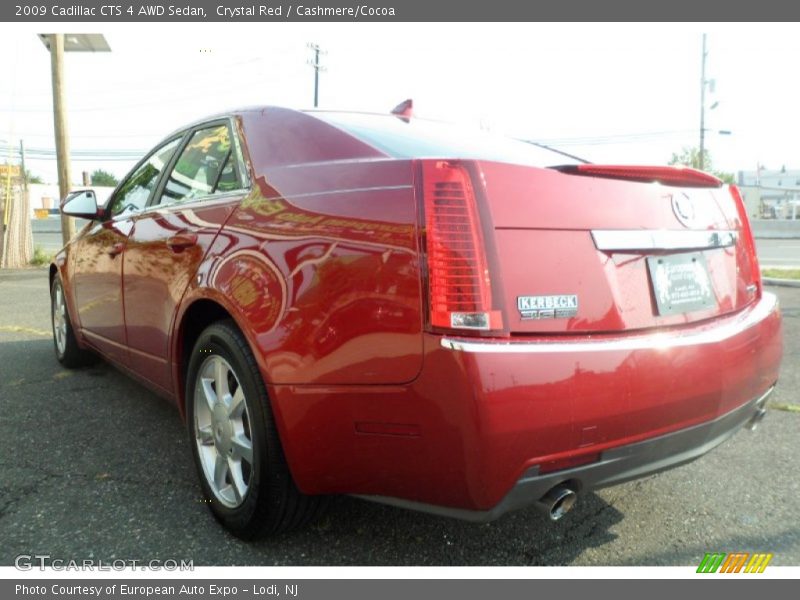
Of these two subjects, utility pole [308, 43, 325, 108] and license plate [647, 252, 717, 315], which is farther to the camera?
utility pole [308, 43, 325, 108]

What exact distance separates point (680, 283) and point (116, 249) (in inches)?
107

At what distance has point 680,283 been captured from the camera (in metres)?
2.03

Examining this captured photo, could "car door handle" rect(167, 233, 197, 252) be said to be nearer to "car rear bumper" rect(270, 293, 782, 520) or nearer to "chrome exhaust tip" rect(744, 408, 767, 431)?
"car rear bumper" rect(270, 293, 782, 520)

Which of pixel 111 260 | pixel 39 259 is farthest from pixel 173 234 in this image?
pixel 39 259

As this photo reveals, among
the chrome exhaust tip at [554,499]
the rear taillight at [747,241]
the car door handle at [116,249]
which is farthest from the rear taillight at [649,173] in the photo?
the car door handle at [116,249]

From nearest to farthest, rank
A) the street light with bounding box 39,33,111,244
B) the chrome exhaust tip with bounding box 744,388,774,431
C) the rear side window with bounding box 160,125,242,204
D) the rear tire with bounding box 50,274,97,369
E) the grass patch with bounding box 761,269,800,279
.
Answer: the chrome exhaust tip with bounding box 744,388,774,431
the rear side window with bounding box 160,125,242,204
the rear tire with bounding box 50,274,97,369
the grass patch with bounding box 761,269,800,279
the street light with bounding box 39,33,111,244

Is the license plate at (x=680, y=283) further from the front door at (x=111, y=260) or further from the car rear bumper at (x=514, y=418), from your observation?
the front door at (x=111, y=260)

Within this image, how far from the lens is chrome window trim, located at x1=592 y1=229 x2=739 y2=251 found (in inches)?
73.8

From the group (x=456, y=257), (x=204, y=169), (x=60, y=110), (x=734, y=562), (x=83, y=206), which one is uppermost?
(x=60, y=110)

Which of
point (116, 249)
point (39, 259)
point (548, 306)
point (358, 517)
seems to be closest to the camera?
point (548, 306)

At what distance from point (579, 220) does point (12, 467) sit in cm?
265

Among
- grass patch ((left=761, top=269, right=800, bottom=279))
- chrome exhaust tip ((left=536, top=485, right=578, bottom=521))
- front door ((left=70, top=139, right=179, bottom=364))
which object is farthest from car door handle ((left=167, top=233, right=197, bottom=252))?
grass patch ((left=761, top=269, right=800, bottom=279))

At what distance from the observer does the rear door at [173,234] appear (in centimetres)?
250

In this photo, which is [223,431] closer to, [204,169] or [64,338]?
[204,169]
